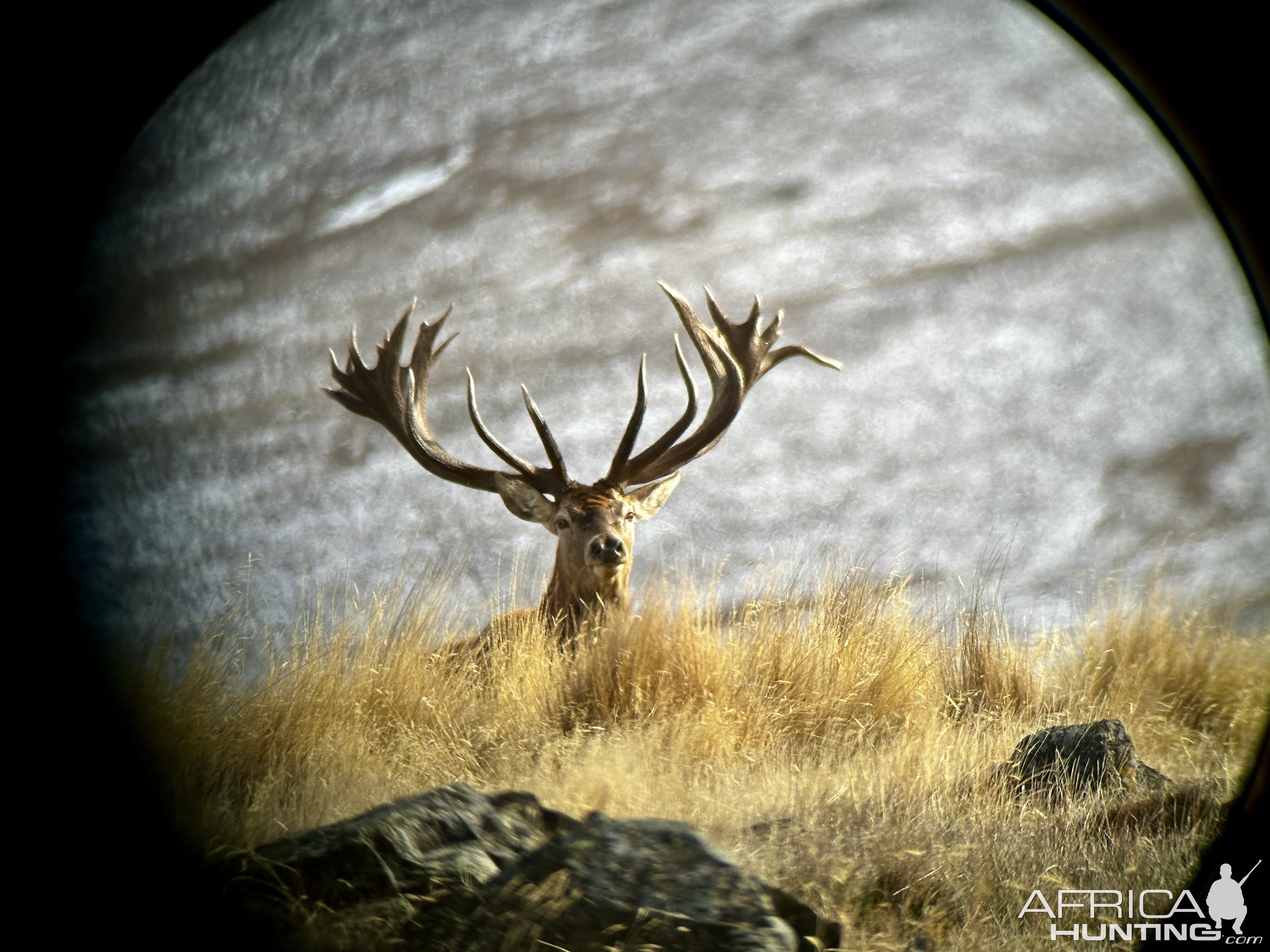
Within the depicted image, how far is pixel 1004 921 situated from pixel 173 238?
4190mm

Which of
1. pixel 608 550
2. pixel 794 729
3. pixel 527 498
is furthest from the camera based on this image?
pixel 527 498

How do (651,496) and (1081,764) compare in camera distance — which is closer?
(1081,764)

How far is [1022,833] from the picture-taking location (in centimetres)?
225

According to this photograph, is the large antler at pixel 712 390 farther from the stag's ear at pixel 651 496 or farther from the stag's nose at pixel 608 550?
the stag's nose at pixel 608 550

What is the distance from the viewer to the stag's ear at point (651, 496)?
412 cm

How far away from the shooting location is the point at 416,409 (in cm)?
417

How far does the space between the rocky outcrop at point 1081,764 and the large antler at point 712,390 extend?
1.92 meters

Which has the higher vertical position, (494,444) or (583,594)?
(494,444)

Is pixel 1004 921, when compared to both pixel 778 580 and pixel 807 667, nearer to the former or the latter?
pixel 807 667

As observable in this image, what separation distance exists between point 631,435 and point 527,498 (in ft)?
1.86

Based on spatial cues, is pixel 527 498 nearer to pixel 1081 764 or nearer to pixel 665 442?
pixel 665 442

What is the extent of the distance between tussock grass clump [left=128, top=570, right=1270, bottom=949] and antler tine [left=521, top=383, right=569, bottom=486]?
0.65 meters

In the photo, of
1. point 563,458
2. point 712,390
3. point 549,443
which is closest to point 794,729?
point 549,443

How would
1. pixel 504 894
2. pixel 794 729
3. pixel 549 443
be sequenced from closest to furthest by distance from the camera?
pixel 504 894, pixel 794 729, pixel 549 443
